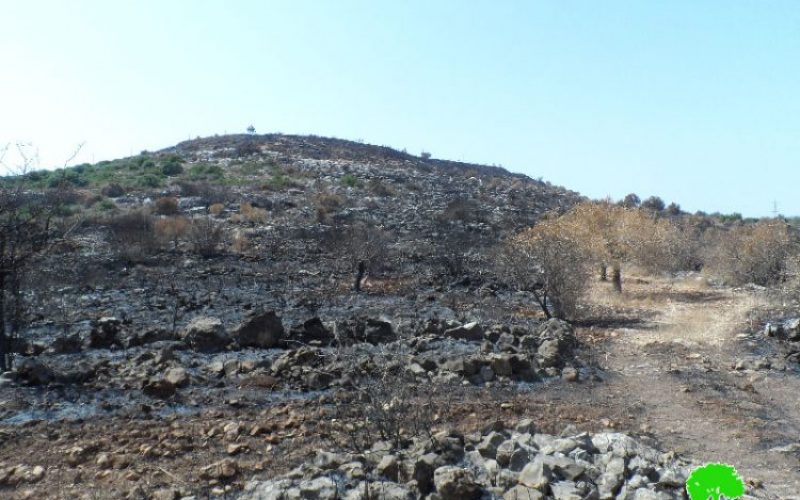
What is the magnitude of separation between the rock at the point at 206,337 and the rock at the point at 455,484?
21.9 feet

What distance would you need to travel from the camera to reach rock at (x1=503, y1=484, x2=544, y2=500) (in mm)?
5277

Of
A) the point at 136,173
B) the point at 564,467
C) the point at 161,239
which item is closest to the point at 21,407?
the point at 564,467

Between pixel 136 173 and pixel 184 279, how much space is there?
27.6 metres

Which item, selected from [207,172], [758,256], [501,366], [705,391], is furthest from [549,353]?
[207,172]

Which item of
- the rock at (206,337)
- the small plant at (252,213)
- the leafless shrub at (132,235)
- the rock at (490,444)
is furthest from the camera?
the small plant at (252,213)

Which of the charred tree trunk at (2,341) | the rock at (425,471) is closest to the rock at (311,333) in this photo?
the charred tree trunk at (2,341)


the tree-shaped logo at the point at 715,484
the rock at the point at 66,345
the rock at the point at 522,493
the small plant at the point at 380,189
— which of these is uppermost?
→ the small plant at the point at 380,189

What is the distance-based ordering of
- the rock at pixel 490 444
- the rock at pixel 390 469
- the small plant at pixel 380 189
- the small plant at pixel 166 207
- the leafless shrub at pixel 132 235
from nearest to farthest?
the rock at pixel 390 469 → the rock at pixel 490 444 → the leafless shrub at pixel 132 235 → the small plant at pixel 166 207 → the small plant at pixel 380 189

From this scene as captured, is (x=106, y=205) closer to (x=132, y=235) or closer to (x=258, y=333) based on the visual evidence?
(x=132, y=235)

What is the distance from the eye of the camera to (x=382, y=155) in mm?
57594

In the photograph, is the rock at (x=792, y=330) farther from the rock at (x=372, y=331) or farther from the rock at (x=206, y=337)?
the rock at (x=206, y=337)

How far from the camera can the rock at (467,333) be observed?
12234 mm

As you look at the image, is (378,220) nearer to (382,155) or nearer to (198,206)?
(198,206)

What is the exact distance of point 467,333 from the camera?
483 inches
